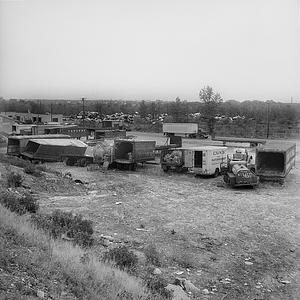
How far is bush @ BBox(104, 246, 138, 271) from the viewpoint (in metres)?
8.47

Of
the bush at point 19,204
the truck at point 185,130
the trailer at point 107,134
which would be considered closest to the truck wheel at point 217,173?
the bush at point 19,204

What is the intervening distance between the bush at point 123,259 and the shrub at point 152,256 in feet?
2.08

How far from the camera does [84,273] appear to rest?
6.55 m

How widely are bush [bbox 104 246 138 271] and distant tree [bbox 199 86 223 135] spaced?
189 ft

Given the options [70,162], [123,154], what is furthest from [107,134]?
[123,154]

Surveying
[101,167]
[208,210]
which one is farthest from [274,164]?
[101,167]

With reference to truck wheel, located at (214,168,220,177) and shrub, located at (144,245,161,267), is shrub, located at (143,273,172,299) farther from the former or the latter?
truck wheel, located at (214,168,220,177)

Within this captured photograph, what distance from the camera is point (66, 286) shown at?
586 centimetres

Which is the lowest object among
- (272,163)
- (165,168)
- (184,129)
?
(165,168)

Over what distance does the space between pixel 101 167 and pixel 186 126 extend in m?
29.6

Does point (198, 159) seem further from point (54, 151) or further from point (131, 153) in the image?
point (54, 151)

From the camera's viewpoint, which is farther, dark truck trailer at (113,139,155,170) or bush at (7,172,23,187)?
dark truck trailer at (113,139,155,170)

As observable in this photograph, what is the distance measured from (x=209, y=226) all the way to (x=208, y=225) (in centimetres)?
13

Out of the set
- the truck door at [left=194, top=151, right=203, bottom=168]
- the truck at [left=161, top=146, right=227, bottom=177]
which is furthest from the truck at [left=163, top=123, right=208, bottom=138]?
the truck door at [left=194, top=151, right=203, bottom=168]
